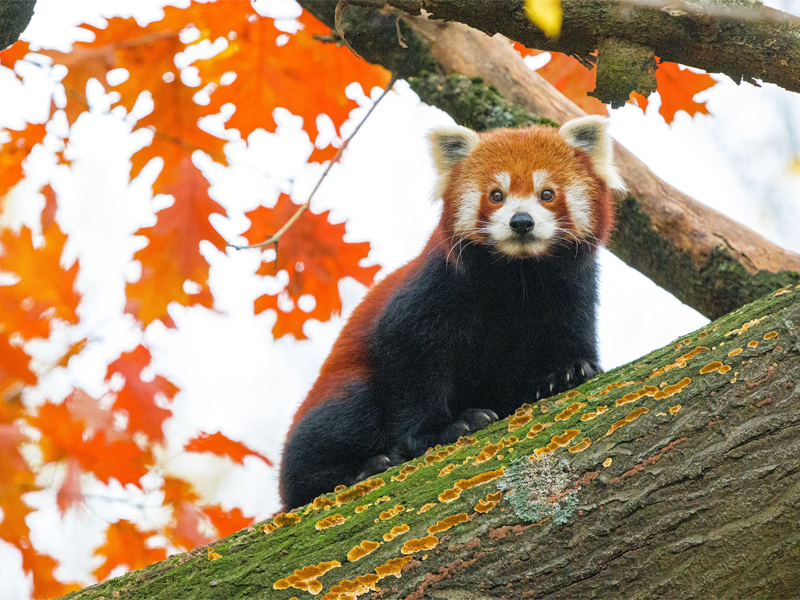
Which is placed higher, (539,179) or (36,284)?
(36,284)

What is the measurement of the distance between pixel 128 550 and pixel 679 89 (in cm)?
377

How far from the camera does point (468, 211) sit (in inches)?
109

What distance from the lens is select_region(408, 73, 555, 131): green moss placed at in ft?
11.0

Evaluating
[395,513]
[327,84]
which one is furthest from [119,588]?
[327,84]

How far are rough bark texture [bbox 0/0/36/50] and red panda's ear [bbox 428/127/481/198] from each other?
1497 mm

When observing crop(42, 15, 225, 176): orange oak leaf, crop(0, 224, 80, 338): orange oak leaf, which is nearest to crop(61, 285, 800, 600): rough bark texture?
crop(42, 15, 225, 176): orange oak leaf

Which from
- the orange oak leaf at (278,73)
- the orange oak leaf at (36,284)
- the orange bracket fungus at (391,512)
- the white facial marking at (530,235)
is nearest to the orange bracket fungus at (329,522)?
the orange bracket fungus at (391,512)

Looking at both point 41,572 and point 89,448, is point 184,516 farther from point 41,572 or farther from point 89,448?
point 41,572

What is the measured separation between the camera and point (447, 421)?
2.59 metres

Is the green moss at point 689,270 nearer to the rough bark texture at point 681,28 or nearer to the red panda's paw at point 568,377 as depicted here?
the red panda's paw at point 568,377

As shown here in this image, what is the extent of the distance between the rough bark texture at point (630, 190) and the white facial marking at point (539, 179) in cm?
65

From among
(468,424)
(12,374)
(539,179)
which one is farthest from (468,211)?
(12,374)

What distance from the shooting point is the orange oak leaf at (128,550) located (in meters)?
3.88

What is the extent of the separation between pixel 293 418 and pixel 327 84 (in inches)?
74.8
